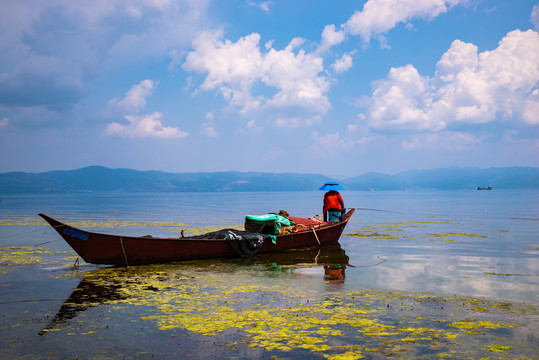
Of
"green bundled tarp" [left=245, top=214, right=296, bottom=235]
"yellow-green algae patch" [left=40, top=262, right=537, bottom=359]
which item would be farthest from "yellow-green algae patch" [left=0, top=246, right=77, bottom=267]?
"green bundled tarp" [left=245, top=214, right=296, bottom=235]

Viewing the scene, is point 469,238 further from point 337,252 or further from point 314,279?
point 314,279

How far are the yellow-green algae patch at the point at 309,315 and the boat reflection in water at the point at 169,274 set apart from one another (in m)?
0.05

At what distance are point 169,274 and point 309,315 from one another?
5907 millimetres

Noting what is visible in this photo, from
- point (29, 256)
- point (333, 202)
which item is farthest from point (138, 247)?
point (333, 202)

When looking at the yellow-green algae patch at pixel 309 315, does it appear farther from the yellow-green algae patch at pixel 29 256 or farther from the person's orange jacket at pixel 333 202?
the person's orange jacket at pixel 333 202

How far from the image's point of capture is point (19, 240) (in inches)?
880

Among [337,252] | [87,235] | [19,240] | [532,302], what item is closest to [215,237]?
[87,235]

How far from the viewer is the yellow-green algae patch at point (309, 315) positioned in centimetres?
676

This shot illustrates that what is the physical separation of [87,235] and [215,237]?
4703 mm

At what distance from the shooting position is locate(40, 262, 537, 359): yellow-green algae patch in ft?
22.2

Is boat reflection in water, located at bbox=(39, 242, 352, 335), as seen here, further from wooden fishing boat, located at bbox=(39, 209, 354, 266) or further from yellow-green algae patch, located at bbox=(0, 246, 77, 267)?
yellow-green algae patch, located at bbox=(0, 246, 77, 267)

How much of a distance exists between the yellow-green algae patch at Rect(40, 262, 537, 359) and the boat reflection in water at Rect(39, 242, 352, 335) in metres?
0.05

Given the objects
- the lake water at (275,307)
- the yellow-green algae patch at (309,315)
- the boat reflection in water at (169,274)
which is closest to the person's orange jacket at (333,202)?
the boat reflection in water at (169,274)

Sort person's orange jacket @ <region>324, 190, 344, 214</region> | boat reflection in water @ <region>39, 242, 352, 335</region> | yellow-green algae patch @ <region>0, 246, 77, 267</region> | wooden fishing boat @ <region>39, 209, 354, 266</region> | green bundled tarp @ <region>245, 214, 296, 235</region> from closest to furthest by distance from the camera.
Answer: boat reflection in water @ <region>39, 242, 352, 335</region> < wooden fishing boat @ <region>39, 209, 354, 266</region> < yellow-green algae patch @ <region>0, 246, 77, 267</region> < green bundled tarp @ <region>245, 214, 296, 235</region> < person's orange jacket @ <region>324, 190, 344, 214</region>
